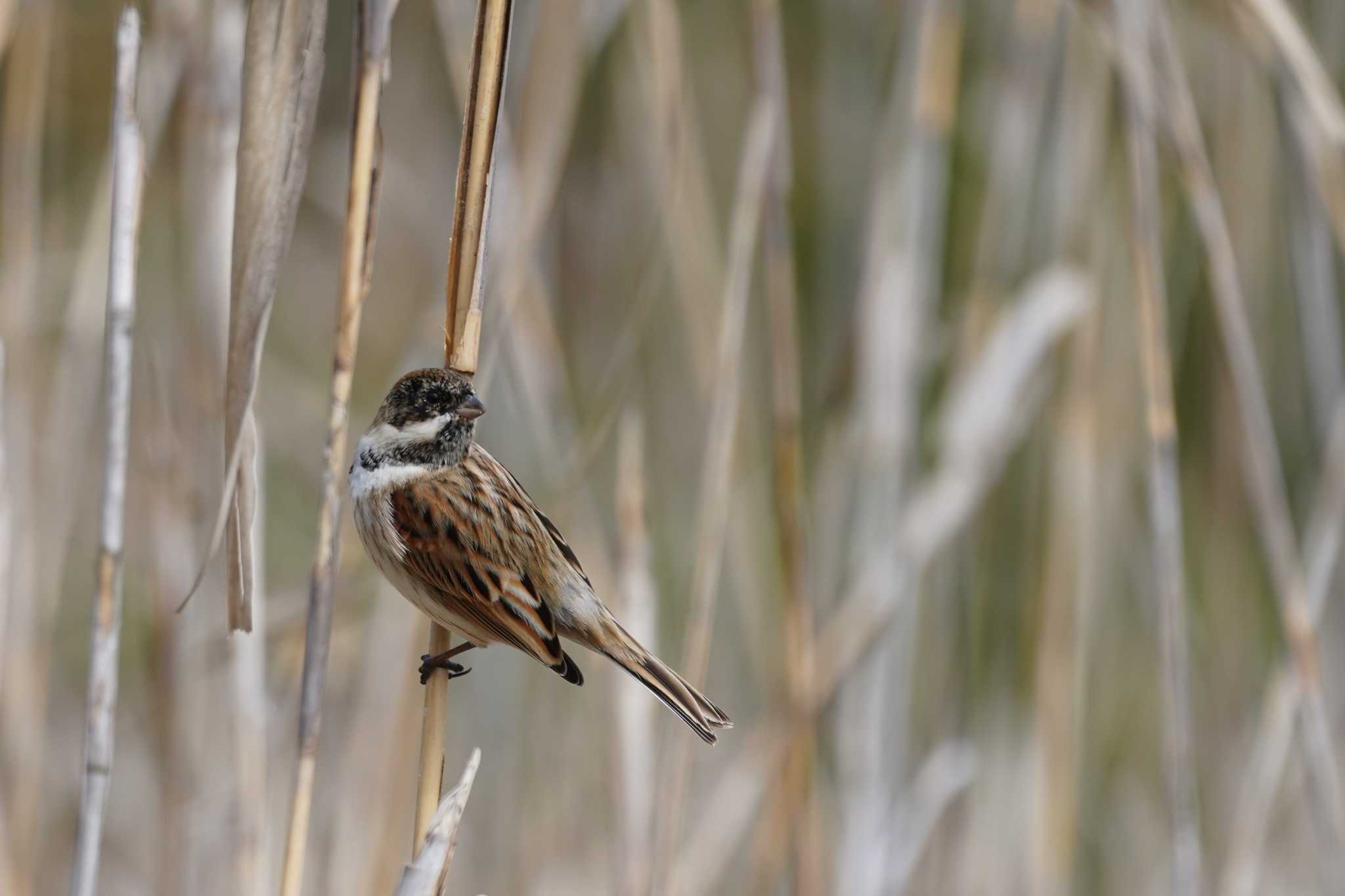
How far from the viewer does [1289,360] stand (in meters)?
3.03

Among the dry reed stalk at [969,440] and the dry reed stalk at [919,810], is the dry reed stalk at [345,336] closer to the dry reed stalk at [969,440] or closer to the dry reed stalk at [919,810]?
the dry reed stalk at [969,440]

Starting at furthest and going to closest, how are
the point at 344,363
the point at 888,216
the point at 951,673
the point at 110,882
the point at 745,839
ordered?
the point at 745,839 → the point at 110,882 → the point at 951,673 → the point at 888,216 → the point at 344,363

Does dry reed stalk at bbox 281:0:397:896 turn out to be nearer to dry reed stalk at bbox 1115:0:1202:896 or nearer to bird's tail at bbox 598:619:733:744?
bird's tail at bbox 598:619:733:744

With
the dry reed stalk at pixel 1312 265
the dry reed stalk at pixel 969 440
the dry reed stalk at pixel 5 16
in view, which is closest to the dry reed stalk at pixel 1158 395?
the dry reed stalk at pixel 1312 265

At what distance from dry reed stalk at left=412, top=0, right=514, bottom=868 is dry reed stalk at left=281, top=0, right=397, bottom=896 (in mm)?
105

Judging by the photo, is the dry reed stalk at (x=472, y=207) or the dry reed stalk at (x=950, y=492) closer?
the dry reed stalk at (x=472, y=207)

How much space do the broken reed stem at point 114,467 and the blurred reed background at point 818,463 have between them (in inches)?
11.6

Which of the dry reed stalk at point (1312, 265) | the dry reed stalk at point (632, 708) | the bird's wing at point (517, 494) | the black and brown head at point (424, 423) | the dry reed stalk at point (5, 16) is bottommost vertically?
the dry reed stalk at point (632, 708)

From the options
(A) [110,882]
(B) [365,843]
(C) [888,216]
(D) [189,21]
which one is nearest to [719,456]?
(C) [888,216]

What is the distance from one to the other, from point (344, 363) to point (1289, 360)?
260 centimetres

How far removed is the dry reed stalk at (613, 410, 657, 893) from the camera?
189 centimetres

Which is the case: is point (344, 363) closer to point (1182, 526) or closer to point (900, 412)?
point (900, 412)

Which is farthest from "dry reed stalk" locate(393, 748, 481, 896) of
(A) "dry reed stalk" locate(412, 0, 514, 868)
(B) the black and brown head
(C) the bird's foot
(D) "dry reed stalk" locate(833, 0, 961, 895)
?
(D) "dry reed stalk" locate(833, 0, 961, 895)

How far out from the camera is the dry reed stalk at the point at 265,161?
39.1 inches
